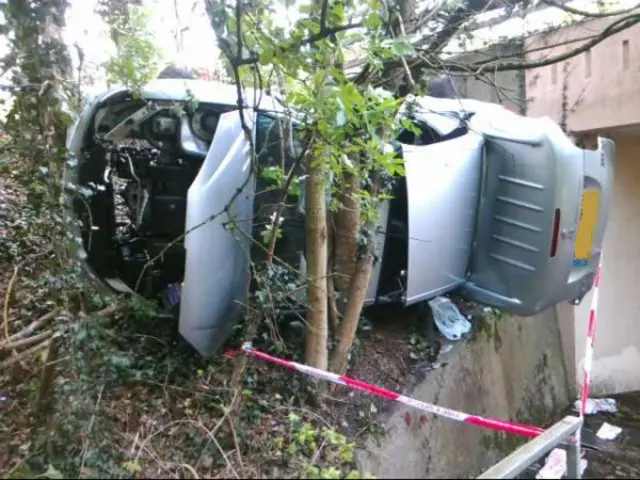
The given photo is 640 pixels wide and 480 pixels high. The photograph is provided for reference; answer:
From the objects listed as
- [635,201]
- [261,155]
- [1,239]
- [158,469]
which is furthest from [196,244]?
[635,201]

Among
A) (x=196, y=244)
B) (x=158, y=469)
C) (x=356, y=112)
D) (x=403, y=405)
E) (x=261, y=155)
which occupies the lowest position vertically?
(x=403, y=405)

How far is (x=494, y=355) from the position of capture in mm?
5094

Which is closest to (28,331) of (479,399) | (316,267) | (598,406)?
(316,267)

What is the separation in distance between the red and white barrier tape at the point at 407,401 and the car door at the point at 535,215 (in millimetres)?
1367

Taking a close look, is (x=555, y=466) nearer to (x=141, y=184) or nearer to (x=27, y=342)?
(x=27, y=342)

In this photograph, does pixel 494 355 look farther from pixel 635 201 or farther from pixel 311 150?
pixel 635 201

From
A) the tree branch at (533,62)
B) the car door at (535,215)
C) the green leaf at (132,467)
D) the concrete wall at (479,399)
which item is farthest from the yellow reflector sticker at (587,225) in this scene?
the green leaf at (132,467)

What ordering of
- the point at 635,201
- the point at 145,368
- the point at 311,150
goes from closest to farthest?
the point at 311,150 < the point at 145,368 < the point at 635,201

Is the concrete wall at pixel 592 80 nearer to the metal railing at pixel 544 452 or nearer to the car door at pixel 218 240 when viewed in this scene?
the car door at pixel 218 240

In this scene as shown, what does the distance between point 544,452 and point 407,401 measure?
93cm

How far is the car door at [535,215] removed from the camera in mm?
4121

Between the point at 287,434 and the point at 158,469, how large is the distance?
0.70 m

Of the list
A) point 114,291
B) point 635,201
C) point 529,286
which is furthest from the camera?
point 635,201

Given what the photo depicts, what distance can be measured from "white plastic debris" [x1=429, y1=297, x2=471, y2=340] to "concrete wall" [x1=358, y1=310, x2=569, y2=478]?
124 millimetres
